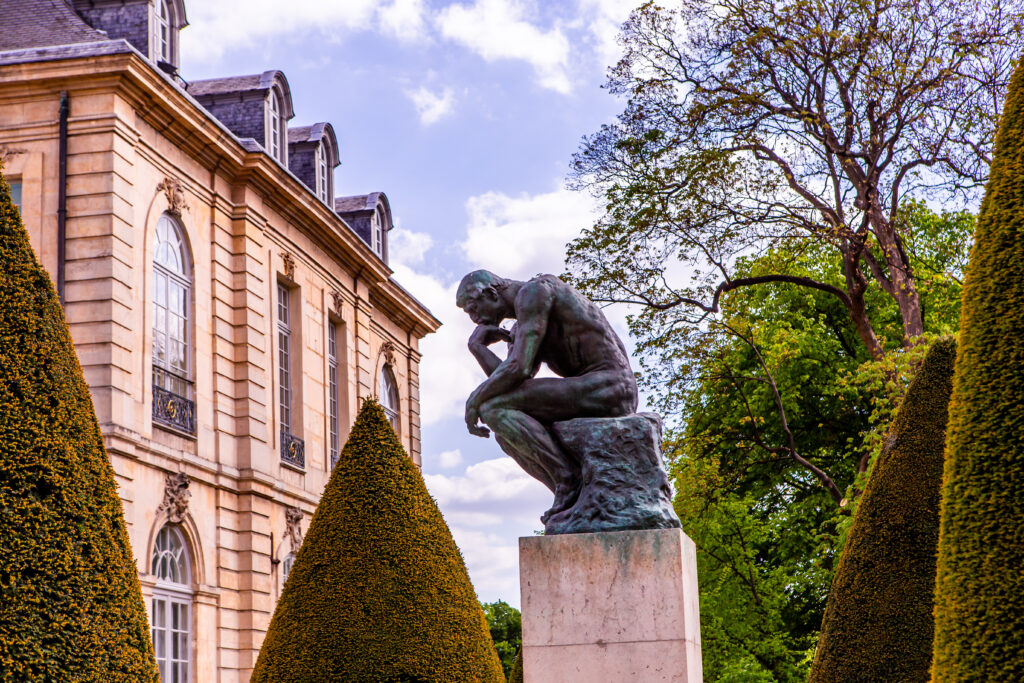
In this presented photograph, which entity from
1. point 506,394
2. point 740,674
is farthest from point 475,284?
point 740,674

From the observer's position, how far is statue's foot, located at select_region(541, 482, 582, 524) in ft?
26.5

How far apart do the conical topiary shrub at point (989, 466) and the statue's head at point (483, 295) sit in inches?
110

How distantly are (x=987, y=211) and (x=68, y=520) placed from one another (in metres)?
5.60

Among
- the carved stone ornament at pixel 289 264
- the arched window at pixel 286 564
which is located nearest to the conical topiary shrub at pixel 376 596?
the arched window at pixel 286 564

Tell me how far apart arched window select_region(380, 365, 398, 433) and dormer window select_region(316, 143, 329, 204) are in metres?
4.97

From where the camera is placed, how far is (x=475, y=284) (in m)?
8.39

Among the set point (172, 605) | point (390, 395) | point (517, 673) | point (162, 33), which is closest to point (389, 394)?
point (390, 395)

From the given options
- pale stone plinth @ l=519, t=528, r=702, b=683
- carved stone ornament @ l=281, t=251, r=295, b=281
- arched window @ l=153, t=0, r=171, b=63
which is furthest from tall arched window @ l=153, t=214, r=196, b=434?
pale stone plinth @ l=519, t=528, r=702, b=683

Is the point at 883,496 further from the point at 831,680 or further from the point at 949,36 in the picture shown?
the point at 949,36

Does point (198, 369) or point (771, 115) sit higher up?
point (771, 115)

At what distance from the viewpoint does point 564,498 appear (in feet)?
26.7

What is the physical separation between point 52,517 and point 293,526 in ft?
54.7

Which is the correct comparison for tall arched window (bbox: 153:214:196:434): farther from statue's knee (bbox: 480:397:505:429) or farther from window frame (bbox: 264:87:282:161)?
statue's knee (bbox: 480:397:505:429)

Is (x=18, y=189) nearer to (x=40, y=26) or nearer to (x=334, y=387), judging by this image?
(x=40, y=26)
